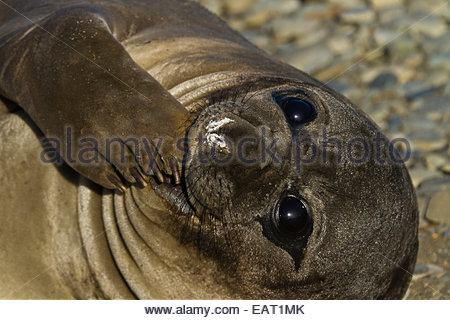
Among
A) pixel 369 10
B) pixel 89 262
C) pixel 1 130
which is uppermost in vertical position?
pixel 369 10

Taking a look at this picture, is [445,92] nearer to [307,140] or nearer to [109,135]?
[307,140]

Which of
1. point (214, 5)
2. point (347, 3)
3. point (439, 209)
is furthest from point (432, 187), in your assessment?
point (214, 5)

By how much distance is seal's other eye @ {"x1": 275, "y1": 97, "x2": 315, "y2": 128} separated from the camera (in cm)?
361

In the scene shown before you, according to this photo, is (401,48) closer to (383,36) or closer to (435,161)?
(383,36)

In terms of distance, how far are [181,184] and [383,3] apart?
4.60 metres

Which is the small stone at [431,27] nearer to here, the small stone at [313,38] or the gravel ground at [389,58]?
the gravel ground at [389,58]

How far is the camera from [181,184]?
3.51m

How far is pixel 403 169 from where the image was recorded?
3781mm

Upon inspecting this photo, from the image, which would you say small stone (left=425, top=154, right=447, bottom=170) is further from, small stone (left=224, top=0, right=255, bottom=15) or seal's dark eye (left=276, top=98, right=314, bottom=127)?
small stone (left=224, top=0, right=255, bottom=15)

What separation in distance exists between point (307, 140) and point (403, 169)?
1.87ft

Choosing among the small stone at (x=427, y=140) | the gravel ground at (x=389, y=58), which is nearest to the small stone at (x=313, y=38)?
the gravel ground at (x=389, y=58)

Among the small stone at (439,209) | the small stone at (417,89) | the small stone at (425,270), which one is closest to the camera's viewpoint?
the small stone at (425,270)

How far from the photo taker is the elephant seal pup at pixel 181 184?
3451 mm
